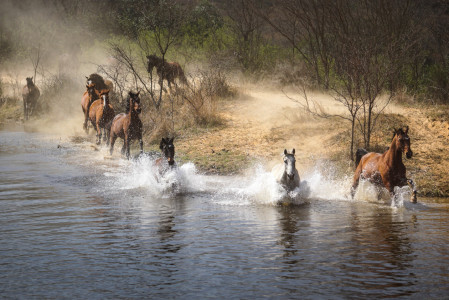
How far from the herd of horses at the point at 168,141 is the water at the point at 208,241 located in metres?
0.42

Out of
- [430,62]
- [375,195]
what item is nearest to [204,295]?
[375,195]

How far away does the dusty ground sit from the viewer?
14.1 meters

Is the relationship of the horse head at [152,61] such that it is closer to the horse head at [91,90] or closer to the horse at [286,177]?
the horse head at [91,90]

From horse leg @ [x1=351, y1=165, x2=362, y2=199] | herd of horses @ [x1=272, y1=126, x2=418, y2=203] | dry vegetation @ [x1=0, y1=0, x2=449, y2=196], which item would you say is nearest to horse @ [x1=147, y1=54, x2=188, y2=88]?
dry vegetation @ [x1=0, y1=0, x2=449, y2=196]

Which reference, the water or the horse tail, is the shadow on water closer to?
the water

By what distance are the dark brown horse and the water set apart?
22 centimetres

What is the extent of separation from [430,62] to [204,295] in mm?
19562

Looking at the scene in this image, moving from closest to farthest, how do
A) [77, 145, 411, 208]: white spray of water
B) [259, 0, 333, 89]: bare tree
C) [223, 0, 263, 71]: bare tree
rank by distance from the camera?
[77, 145, 411, 208]: white spray of water → [259, 0, 333, 89]: bare tree → [223, 0, 263, 71]: bare tree

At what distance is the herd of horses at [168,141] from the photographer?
10703 millimetres

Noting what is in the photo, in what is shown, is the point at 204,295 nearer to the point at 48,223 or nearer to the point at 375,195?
the point at 48,223

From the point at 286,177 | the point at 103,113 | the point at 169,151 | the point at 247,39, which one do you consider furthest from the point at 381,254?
the point at 247,39

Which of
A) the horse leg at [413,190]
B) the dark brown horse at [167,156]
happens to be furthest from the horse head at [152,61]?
the horse leg at [413,190]

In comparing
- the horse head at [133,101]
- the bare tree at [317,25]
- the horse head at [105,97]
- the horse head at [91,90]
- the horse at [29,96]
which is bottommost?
the horse head at [133,101]

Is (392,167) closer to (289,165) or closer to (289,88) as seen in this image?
(289,165)
